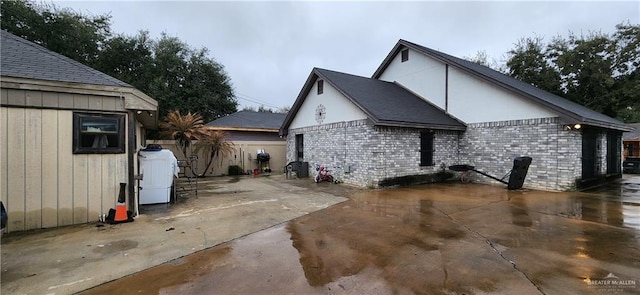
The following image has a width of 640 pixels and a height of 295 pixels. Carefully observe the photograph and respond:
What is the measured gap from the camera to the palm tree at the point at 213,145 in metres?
12.5

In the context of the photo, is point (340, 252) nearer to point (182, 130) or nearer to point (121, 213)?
point (121, 213)

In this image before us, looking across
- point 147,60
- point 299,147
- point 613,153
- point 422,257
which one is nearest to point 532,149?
point 613,153

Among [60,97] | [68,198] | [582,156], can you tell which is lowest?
[68,198]

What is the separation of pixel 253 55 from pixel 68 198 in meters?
23.0

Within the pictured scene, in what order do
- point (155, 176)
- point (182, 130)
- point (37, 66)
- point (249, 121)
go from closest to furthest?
point (37, 66), point (155, 176), point (182, 130), point (249, 121)

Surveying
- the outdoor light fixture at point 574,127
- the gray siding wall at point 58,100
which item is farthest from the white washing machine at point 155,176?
the outdoor light fixture at point 574,127

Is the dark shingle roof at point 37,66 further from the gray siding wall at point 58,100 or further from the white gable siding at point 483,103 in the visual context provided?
the white gable siding at point 483,103

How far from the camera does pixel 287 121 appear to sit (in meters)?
13.4

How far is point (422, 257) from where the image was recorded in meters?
3.38

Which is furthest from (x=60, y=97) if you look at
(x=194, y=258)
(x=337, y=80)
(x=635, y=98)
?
(x=635, y=98)

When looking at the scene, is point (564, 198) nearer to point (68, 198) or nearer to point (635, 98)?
point (68, 198)

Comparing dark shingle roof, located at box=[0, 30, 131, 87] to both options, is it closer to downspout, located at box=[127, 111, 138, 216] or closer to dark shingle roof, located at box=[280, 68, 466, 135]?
downspout, located at box=[127, 111, 138, 216]

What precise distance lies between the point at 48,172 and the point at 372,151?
296 inches

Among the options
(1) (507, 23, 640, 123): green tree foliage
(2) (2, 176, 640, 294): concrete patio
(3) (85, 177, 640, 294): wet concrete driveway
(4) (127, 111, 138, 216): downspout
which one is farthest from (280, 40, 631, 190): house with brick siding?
(1) (507, 23, 640, 123): green tree foliage
